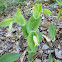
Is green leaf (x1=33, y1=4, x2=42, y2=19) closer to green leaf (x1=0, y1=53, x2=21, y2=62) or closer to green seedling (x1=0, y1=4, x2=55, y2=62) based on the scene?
green seedling (x1=0, y1=4, x2=55, y2=62)

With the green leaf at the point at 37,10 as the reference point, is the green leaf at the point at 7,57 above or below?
below

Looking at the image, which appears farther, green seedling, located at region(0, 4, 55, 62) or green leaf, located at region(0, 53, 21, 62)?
green leaf, located at region(0, 53, 21, 62)

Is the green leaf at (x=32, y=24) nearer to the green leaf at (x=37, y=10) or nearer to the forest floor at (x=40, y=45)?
the green leaf at (x=37, y=10)

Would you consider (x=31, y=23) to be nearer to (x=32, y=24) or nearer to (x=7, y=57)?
(x=32, y=24)

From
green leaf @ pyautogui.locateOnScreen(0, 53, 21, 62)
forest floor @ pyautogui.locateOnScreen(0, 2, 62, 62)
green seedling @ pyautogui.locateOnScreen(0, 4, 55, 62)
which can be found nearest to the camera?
green seedling @ pyautogui.locateOnScreen(0, 4, 55, 62)

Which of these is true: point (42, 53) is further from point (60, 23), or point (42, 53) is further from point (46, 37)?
point (60, 23)

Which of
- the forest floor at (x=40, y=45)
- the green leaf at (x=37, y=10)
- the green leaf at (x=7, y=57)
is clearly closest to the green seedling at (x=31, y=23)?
the green leaf at (x=37, y=10)

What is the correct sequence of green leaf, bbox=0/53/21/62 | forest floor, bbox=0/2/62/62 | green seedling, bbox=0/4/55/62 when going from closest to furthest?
green seedling, bbox=0/4/55/62 → green leaf, bbox=0/53/21/62 → forest floor, bbox=0/2/62/62

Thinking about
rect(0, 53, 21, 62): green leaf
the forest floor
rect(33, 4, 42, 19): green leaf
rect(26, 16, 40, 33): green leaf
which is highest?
rect(33, 4, 42, 19): green leaf

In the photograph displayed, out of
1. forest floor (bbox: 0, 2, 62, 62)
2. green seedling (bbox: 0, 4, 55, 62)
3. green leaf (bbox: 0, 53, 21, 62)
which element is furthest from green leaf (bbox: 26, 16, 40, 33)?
forest floor (bbox: 0, 2, 62, 62)

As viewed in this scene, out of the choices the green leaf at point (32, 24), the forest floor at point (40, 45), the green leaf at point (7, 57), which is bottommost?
the forest floor at point (40, 45)

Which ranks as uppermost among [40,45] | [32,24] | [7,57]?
[32,24]

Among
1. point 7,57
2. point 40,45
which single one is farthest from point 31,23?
point 40,45
